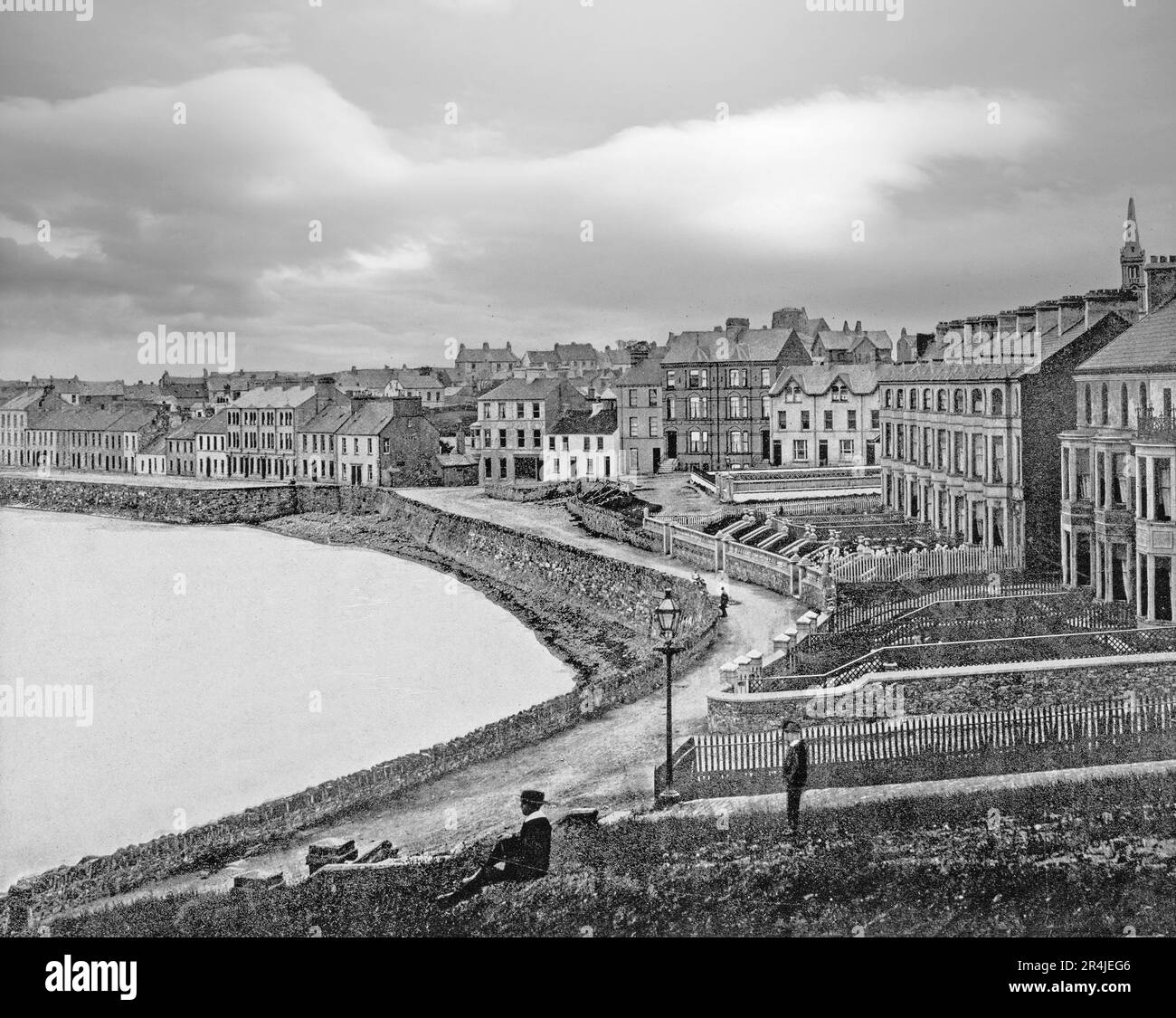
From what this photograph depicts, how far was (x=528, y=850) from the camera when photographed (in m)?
10.4

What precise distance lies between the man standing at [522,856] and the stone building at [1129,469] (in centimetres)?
817

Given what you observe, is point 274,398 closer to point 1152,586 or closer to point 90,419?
point 90,419

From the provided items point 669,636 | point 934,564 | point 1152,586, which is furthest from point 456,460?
point 669,636

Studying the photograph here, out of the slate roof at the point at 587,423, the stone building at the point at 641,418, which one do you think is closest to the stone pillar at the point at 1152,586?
the stone building at the point at 641,418

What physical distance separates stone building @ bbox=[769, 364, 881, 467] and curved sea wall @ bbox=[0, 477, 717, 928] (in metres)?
12.7

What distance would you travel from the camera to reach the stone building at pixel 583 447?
48500 millimetres

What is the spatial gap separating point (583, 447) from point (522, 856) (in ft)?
129

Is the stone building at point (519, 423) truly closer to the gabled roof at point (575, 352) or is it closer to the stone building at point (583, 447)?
the stone building at point (583, 447)

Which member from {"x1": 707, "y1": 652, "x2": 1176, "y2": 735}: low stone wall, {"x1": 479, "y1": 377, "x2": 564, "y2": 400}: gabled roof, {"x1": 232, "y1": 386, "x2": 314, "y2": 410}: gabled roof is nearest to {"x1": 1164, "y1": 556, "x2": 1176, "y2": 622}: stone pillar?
{"x1": 707, "y1": 652, "x2": 1176, "y2": 735}: low stone wall

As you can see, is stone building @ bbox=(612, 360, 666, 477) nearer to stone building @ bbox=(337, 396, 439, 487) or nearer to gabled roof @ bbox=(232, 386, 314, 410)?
stone building @ bbox=(337, 396, 439, 487)
